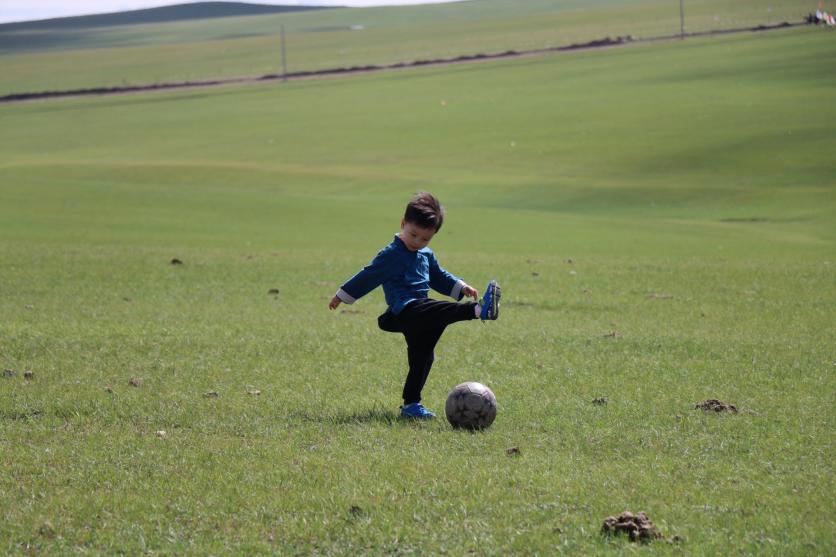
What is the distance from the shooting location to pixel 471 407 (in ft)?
28.6

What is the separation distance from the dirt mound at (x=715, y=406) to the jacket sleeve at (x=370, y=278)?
3.02 m

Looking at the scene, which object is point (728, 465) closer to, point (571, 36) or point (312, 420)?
point (312, 420)

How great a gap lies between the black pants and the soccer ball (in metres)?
0.59

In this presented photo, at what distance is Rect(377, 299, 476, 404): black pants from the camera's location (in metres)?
9.12

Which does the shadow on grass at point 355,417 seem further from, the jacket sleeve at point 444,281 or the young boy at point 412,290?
the jacket sleeve at point 444,281

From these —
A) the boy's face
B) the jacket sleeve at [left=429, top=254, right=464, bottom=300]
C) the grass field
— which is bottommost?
the grass field

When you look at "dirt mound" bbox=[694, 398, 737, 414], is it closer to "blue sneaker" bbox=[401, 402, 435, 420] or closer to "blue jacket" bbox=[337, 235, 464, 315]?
"blue sneaker" bbox=[401, 402, 435, 420]

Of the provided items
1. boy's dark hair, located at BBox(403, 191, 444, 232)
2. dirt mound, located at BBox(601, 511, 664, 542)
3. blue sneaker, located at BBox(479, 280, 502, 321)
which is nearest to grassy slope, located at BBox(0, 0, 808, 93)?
boy's dark hair, located at BBox(403, 191, 444, 232)

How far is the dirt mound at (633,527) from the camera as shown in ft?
20.3

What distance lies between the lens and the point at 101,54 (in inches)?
5482

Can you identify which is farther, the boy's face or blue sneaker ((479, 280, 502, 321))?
the boy's face

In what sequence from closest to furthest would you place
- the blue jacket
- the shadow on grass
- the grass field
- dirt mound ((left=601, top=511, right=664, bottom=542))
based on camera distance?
dirt mound ((left=601, top=511, right=664, bottom=542))
the grass field
the shadow on grass
the blue jacket

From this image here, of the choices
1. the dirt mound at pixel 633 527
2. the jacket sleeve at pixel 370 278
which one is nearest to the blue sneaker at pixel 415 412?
the jacket sleeve at pixel 370 278

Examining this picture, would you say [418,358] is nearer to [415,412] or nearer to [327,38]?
[415,412]
